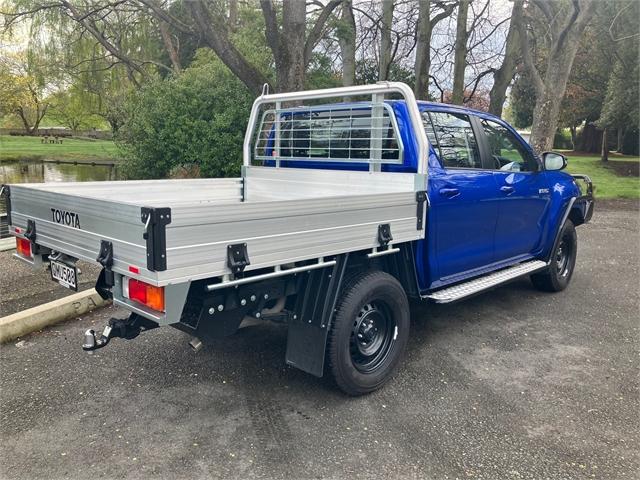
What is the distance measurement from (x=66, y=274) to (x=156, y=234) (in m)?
1.32

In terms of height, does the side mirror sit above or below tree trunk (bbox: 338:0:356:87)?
below

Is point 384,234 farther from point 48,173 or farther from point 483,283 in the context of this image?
point 48,173

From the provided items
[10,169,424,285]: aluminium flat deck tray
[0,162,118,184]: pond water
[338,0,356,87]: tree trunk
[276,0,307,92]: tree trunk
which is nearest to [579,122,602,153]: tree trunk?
[338,0,356,87]: tree trunk

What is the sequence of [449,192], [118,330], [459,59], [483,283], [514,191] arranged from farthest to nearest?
1. [459,59]
2. [514,191]
3. [483,283]
4. [449,192]
5. [118,330]

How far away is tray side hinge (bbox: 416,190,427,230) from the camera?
12.8 ft

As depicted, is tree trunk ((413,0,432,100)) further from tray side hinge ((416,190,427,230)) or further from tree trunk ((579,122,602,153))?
tree trunk ((579,122,602,153))

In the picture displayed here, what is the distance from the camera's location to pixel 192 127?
11078 millimetres

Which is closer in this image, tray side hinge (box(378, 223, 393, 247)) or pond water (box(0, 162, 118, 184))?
tray side hinge (box(378, 223, 393, 247))

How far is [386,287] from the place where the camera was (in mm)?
3793

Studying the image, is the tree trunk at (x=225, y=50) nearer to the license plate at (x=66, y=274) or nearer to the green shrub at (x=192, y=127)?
the green shrub at (x=192, y=127)

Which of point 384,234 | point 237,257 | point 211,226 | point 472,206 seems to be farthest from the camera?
point 472,206

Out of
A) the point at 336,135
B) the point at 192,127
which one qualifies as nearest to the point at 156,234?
the point at 336,135

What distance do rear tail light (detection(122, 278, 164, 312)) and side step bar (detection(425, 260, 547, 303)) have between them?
2.31m

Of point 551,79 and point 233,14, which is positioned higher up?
point 233,14
